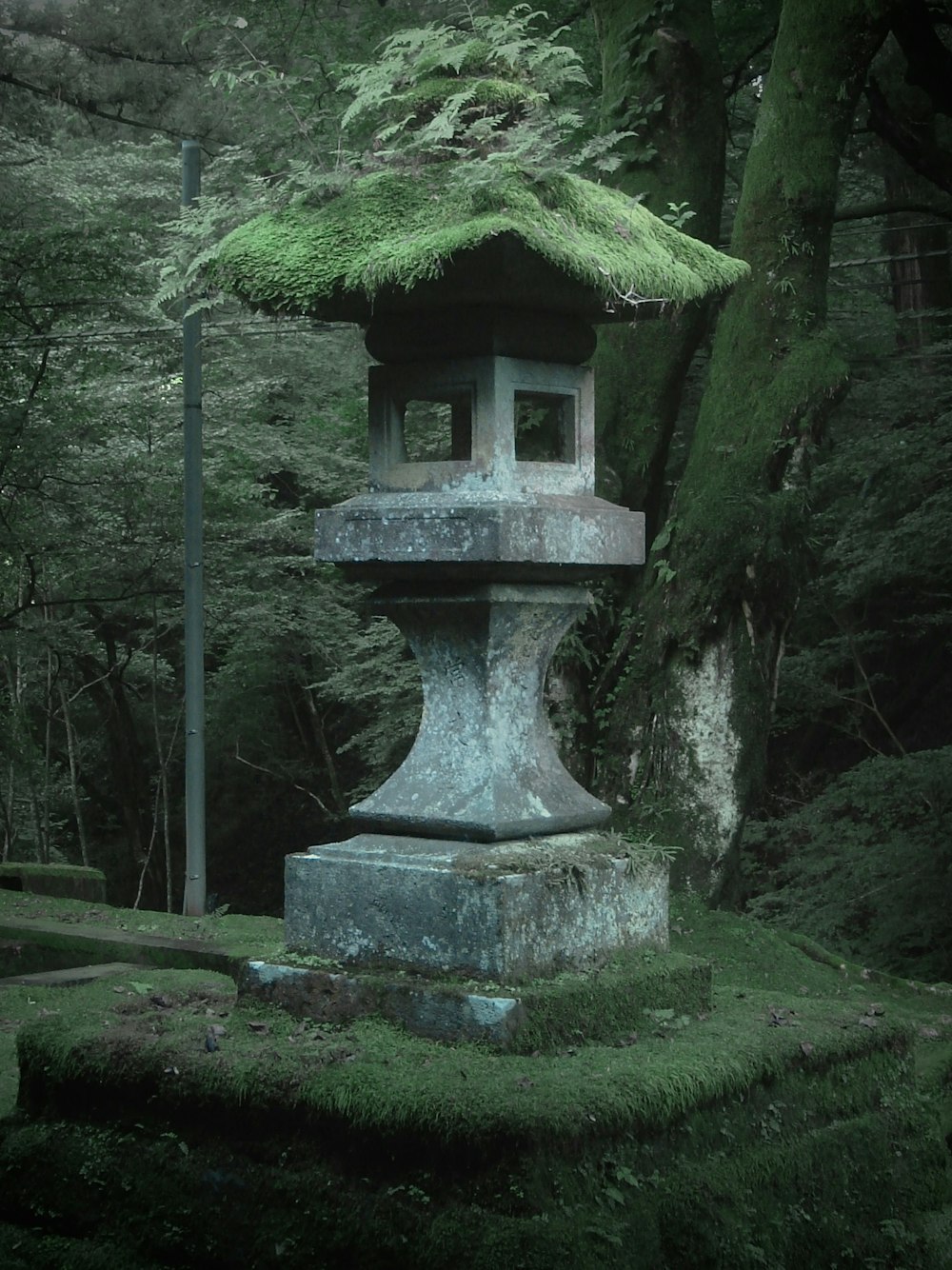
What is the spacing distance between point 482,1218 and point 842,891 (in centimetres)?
823

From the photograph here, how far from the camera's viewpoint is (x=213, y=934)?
27.0 ft

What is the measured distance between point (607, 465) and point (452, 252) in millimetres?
4249

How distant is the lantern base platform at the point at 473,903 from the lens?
401 centimetres

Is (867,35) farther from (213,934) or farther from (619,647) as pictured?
(213,934)

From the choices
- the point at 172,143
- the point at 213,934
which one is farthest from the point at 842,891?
the point at 172,143

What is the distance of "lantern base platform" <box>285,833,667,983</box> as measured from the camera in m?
4.01

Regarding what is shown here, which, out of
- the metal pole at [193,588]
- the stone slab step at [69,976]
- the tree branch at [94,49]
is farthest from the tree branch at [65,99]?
the stone slab step at [69,976]

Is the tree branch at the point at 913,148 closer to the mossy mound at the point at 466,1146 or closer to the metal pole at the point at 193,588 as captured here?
the metal pole at the point at 193,588

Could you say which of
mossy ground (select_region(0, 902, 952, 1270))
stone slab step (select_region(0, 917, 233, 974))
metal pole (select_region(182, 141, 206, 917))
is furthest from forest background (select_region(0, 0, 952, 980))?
mossy ground (select_region(0, 902, 952, 1270))

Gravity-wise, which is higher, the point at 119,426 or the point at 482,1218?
the point at 119,426

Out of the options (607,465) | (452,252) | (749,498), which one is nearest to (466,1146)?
(452,252)

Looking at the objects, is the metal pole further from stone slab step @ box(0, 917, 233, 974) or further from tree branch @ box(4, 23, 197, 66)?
tree branch @ box(4, 23, 197, 66)

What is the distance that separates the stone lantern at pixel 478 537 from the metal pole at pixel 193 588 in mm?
6326

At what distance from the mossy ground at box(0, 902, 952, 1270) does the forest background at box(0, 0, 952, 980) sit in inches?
99.7
